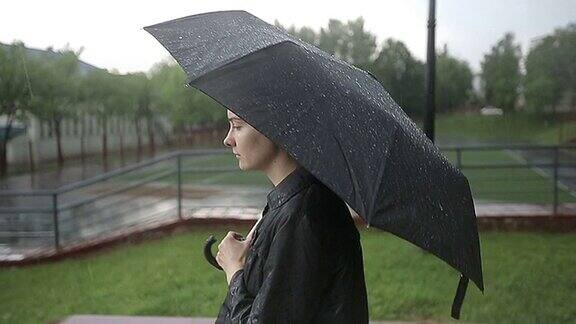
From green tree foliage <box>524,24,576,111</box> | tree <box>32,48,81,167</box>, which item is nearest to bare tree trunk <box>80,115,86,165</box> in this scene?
tree <box>32,48,81,167</box>

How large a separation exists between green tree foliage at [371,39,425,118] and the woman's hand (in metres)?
3.11

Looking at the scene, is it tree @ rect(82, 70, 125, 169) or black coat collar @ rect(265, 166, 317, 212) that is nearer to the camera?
black coat collar @ rect(265, 166, 317, 212)

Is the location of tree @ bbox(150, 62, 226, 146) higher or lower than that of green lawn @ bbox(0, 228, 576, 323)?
higher

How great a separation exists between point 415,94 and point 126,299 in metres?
2.55

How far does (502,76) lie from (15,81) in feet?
11.3

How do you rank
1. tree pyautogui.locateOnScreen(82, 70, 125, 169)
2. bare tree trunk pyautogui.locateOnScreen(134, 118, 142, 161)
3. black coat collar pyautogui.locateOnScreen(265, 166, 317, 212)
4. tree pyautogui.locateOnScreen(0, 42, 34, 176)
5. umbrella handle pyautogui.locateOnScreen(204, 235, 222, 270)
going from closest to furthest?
black coat collar pyautogui.locateOnScreen(265, 166, 317, 212) < umbrella handle pyautogui.locateOnScreen(204, 235, 222, 270) < tree pyautogui.locateOnScreen(0, 42, 34, 176) < tree pyautogui.locateOnScreen(82, 70, 125, 169) < bare tree trunk pyautogui.locateOnScreen(134, 118, 142, 161)

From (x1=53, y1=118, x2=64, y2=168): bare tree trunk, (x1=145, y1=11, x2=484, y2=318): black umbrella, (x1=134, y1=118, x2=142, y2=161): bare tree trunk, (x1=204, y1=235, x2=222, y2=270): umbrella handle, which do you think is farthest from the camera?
(x1=134, y1=118, x2=142, y2=161): bare tree trunk

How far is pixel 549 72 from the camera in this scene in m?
4.49

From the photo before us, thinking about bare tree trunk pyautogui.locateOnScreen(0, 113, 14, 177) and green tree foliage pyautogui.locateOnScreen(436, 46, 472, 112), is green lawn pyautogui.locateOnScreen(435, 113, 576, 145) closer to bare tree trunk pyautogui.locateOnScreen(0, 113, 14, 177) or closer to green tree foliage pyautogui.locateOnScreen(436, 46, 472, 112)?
green tree foliage pyautogui.locateOnScreen(436, 46, 472, 112)

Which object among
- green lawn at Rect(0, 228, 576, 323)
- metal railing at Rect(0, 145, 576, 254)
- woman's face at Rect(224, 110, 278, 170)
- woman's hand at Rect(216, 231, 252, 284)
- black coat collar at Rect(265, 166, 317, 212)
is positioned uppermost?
woman's face at Rect(224, 110, 278, 170)

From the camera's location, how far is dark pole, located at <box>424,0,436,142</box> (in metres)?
4.21

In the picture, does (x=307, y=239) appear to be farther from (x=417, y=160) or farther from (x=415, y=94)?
(x=415, y=94)

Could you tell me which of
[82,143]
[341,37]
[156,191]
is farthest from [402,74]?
[82,143]

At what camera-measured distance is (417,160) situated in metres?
1.28
